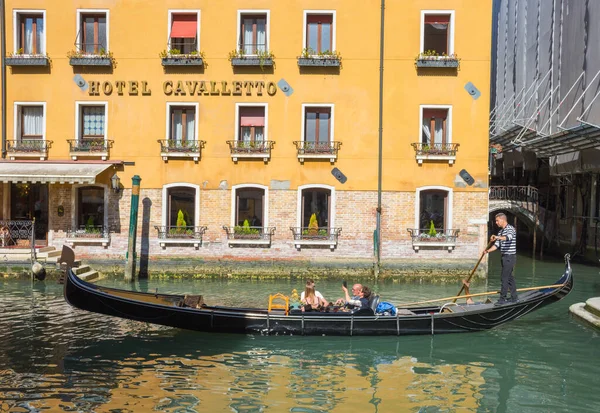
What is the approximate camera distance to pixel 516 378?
7.62 meters

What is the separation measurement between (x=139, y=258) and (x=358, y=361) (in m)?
7.82

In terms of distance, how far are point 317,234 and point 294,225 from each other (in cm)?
56

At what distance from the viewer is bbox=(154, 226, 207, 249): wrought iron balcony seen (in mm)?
14648

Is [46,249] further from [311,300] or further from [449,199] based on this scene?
[449,199]

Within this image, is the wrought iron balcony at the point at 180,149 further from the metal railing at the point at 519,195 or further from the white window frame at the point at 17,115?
the metal railing at the point at 519,195

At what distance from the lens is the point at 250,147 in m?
14.7

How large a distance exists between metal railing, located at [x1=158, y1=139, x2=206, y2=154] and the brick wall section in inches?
38.3

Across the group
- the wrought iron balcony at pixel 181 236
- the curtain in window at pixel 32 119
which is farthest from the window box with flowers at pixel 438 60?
the curtain in window at pixel 32 119

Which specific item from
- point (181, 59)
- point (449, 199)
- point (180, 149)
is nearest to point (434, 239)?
point (449, 199)

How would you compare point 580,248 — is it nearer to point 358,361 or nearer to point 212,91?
point 212,91

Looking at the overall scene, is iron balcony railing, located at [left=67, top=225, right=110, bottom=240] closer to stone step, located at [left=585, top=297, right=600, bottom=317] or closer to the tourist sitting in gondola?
the tourist sitting in gondola

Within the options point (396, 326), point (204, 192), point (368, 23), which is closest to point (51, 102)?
point (204, 192)

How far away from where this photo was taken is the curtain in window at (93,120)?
15016 mm

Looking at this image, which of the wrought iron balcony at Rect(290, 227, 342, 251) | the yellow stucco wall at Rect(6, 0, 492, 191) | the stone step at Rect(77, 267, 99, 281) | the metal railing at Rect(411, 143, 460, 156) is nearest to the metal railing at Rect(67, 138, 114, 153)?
the yellow stucco wall at Rect(6, 0, 492, 191)
